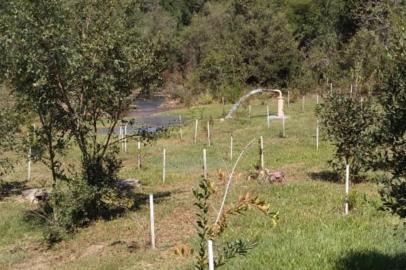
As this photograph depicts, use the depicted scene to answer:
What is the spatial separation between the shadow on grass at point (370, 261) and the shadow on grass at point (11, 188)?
13.4 m

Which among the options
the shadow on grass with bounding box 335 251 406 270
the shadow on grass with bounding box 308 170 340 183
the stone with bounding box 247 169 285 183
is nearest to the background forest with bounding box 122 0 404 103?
the shadow on grass with bounding box 308 170 340 183

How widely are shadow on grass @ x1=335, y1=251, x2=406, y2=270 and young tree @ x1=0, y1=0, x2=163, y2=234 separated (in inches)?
272

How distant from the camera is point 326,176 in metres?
17.9

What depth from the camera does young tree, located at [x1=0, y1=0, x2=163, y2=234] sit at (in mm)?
13164

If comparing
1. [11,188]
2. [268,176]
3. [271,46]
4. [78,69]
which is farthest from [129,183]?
[271,46]

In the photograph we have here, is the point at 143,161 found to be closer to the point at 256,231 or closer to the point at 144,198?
the point at 144,198

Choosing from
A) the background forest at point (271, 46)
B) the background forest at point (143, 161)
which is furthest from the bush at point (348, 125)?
the background forest at point (271, 46)

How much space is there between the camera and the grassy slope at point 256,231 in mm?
9241

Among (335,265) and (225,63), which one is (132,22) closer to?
(335,265)

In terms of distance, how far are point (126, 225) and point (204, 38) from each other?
58.9m

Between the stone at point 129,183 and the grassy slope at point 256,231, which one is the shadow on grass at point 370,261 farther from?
the stone at point 129,183

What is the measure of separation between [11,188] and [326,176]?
1057 centimetres

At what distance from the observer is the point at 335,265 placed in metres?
8.65

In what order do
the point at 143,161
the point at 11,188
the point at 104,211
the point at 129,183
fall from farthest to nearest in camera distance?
1. the point at 143,161
2. the point at 11,188
3. the point at 129,183
4. the point at 104,211
